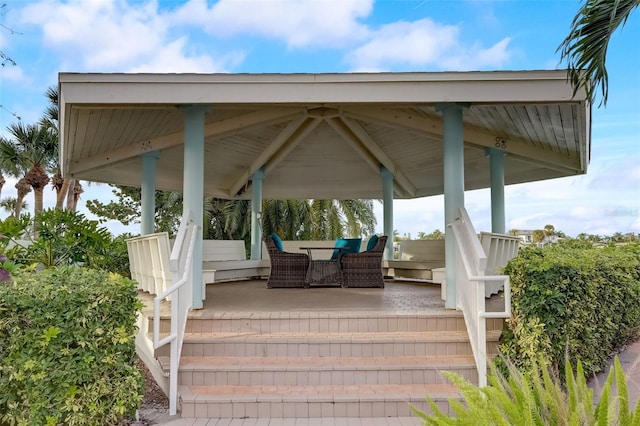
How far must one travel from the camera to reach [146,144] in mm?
7598

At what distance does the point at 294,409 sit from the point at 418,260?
6.63 metres

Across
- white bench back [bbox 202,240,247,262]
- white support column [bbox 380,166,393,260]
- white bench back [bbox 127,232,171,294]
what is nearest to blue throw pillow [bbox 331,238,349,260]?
white support column [bbox 380,166,393,260]

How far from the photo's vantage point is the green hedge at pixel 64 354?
10.5ft

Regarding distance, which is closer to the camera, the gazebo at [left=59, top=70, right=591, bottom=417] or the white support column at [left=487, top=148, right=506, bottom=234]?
the gazebo at [left=59, top=70, right=591, bottom=417]

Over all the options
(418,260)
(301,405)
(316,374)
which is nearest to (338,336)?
(316,374)

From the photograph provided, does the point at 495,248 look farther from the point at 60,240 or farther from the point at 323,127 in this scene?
the point at 60,240

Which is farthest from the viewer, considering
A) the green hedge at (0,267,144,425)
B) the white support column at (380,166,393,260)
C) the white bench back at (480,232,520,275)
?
the white support column at (380,166,393,260)

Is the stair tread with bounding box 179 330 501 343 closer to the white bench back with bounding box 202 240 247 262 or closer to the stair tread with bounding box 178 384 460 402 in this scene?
the stair tread with bounding box 178 384 460 402

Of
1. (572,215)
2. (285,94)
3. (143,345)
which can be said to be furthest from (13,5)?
(572,215)

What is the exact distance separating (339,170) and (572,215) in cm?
855

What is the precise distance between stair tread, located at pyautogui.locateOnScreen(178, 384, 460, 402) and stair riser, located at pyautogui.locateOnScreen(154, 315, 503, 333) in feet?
2.46

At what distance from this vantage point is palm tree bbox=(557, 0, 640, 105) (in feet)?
13.8

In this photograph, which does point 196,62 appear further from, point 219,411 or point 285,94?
point 219,411

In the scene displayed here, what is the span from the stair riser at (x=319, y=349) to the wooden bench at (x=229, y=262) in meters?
4.36
